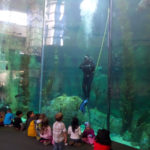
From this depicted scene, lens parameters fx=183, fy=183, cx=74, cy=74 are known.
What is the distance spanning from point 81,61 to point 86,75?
1.63 feet

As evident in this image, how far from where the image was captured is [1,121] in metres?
6.28

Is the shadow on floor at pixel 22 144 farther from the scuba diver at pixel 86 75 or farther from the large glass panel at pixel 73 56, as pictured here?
the scuba diver at pixel 86 75

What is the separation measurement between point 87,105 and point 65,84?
45.0 inches

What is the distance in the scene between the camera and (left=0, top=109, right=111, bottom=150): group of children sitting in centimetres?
332

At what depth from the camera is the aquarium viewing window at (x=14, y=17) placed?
803 cm

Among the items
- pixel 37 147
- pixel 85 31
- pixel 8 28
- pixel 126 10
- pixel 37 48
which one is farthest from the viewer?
pixel 8 28

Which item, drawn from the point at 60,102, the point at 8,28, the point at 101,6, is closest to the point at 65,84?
the point at 60,102

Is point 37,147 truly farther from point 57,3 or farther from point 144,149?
point 57,3

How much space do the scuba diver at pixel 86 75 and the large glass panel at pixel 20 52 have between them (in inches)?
85.6

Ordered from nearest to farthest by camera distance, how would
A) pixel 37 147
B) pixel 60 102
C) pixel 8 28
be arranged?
pixel 37 147 < pixel 60 102 < pixel 8 28

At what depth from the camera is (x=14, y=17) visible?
830 cm

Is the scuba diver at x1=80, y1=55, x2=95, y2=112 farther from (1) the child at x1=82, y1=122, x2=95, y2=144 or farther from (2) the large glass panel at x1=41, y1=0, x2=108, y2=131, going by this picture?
(1) the child at x1=82, y1=122, x2=95, y2=144

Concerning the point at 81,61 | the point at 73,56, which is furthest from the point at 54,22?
the point at 81,61

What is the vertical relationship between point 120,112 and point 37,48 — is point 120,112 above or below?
below
